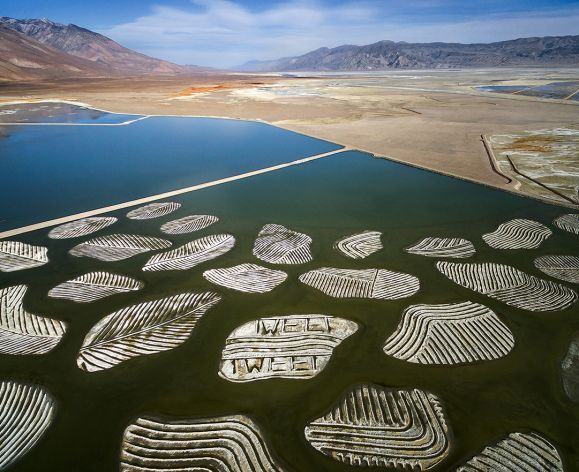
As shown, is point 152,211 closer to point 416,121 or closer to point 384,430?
point 384,430

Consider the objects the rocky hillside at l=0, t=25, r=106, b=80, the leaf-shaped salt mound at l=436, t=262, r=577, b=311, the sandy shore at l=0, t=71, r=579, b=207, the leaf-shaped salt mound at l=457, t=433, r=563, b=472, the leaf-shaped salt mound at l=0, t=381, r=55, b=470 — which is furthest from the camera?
the rocky hillside at l=0, t=25, r=106, b=80

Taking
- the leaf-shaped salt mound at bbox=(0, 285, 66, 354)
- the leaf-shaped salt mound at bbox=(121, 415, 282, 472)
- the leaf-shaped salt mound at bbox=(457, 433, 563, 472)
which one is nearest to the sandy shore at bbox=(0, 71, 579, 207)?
the leaf-shaped salt mound at bbox=(457, 433, 563, 472)

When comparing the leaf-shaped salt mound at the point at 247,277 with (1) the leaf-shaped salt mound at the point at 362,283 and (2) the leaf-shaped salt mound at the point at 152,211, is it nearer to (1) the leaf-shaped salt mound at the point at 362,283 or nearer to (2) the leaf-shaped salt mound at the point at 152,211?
(1) the leaf-shaped salt mound at the point at 362,283

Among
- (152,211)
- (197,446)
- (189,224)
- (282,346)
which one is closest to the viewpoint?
(197,446)

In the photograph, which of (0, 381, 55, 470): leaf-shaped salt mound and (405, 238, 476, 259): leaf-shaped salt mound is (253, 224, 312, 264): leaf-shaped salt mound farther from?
(0, 381, 55, 470): leaf-shaped salt mound

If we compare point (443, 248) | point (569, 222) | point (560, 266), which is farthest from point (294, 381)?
point (569, 222)

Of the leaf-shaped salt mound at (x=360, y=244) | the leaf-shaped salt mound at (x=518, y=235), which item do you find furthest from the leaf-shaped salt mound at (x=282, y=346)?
the leaf-shaped salt mound at (x=518, y=235)
